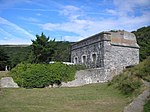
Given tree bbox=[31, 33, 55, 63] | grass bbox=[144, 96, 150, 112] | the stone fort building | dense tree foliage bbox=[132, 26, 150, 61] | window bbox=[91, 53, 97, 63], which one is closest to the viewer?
grass bbox=[144, 96, 150, 112]

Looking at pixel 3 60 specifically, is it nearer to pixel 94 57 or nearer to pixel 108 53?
pixel 94 57

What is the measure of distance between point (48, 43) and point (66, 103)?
2130 cm

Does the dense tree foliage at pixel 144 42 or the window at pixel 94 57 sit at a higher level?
the dense tree foliage at pixel 144 42

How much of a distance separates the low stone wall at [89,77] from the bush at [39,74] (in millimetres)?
661

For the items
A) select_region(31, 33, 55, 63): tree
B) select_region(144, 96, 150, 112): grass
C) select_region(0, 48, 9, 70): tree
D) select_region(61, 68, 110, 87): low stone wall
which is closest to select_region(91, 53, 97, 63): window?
select_region(61, 68, 110, 87): low stone wall

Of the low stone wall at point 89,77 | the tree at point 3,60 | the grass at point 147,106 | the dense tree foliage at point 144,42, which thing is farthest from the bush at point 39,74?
the tree at point 3,60

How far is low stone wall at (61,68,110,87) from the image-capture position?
906 inches

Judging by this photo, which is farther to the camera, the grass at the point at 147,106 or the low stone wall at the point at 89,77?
the low stone wall at the point at 89,77

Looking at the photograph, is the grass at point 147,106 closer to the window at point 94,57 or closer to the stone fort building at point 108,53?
the stone fort building at point 108,53

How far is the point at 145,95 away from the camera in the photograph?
40.6ft

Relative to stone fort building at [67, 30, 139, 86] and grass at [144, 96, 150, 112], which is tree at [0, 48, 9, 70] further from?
grass at [144, 96, 150, 112]

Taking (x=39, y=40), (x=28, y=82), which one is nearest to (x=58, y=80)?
(x=28, y=82)

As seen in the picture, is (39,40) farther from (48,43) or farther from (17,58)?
(17,58)

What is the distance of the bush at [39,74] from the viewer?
21.5 metres
